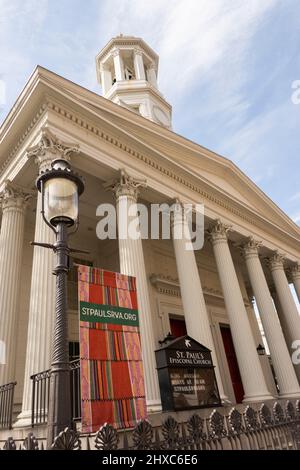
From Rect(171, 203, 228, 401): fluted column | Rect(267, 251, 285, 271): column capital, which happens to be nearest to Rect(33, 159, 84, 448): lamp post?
Rect(171, 203, 228, 401): fluted column

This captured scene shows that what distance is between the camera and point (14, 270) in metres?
9.48

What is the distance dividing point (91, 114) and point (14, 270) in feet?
16.2

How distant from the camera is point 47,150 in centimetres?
896

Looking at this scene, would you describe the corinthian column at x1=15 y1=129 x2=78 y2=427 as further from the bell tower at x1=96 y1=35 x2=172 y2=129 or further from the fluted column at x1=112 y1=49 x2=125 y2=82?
the fluted column at x1=112 y1=49 x2=125 y2=82

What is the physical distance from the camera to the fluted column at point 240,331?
12.4 meters

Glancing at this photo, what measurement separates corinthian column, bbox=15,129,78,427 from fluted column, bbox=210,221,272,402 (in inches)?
307

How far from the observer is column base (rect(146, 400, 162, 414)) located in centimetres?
820

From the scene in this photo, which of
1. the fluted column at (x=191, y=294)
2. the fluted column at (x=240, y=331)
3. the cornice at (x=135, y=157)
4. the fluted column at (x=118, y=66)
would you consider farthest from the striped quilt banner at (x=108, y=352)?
the fluted column at (x=118, y=66)

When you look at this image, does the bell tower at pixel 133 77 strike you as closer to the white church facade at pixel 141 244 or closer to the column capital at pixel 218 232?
the white church facade at pixel 141 244

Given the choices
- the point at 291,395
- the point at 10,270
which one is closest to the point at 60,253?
the point at 10,270

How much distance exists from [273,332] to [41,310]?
1109 centimetres

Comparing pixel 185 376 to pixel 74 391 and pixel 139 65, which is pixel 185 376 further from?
pixel 139 65

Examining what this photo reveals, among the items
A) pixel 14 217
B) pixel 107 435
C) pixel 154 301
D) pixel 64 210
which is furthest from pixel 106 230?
pixel 107 435
